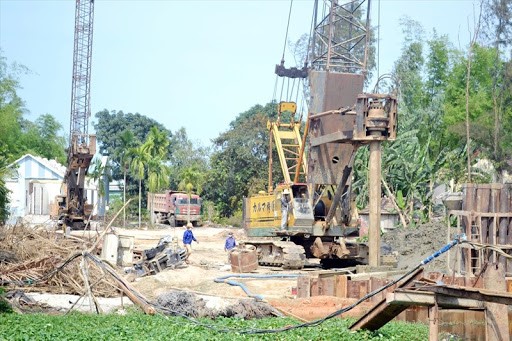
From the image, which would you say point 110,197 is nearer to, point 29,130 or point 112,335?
point 29,130

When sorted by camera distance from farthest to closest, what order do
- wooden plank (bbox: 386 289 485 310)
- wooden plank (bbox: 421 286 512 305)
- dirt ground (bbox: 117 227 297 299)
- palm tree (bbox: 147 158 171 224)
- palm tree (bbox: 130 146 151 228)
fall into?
palm tree (bbox: 147 158 171 224), palm tree (bbox: 130 146 151 228), dirt ground (bbox: 117 227 297 299), wooden plank (bbox: 386 289 485 310), wooden plank (bbox: 421 286 512 305)

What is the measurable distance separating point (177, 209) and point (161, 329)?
48208 mm

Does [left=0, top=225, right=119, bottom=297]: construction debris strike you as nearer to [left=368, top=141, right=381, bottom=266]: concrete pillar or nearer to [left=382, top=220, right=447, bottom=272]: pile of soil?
[left=368, top=141, right=381, bottom=266]: concrete pillar

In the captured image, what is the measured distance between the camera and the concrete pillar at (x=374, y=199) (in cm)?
2580

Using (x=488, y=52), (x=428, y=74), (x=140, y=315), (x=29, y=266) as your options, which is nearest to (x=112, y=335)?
(x=140, y=315)

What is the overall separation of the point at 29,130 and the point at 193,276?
7761cm

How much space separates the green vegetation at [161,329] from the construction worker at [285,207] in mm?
12664

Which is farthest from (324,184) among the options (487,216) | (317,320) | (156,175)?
(156,175)

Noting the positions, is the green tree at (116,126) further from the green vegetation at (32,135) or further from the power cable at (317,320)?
the power cable at (317,320)

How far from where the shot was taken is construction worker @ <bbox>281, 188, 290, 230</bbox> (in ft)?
101

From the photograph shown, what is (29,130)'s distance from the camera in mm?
A: 102000

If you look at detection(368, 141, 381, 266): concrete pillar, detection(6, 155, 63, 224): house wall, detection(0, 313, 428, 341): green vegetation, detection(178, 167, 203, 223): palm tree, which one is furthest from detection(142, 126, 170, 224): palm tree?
detection(0, 313, 428, 341): green vegetation

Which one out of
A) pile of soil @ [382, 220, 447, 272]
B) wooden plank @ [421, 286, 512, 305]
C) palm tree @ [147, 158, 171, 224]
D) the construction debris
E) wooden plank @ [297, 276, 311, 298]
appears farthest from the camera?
palm tree @ [147, 158, 171, 224]

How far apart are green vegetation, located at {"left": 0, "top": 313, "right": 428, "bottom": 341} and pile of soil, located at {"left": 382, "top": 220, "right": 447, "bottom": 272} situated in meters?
15.1
